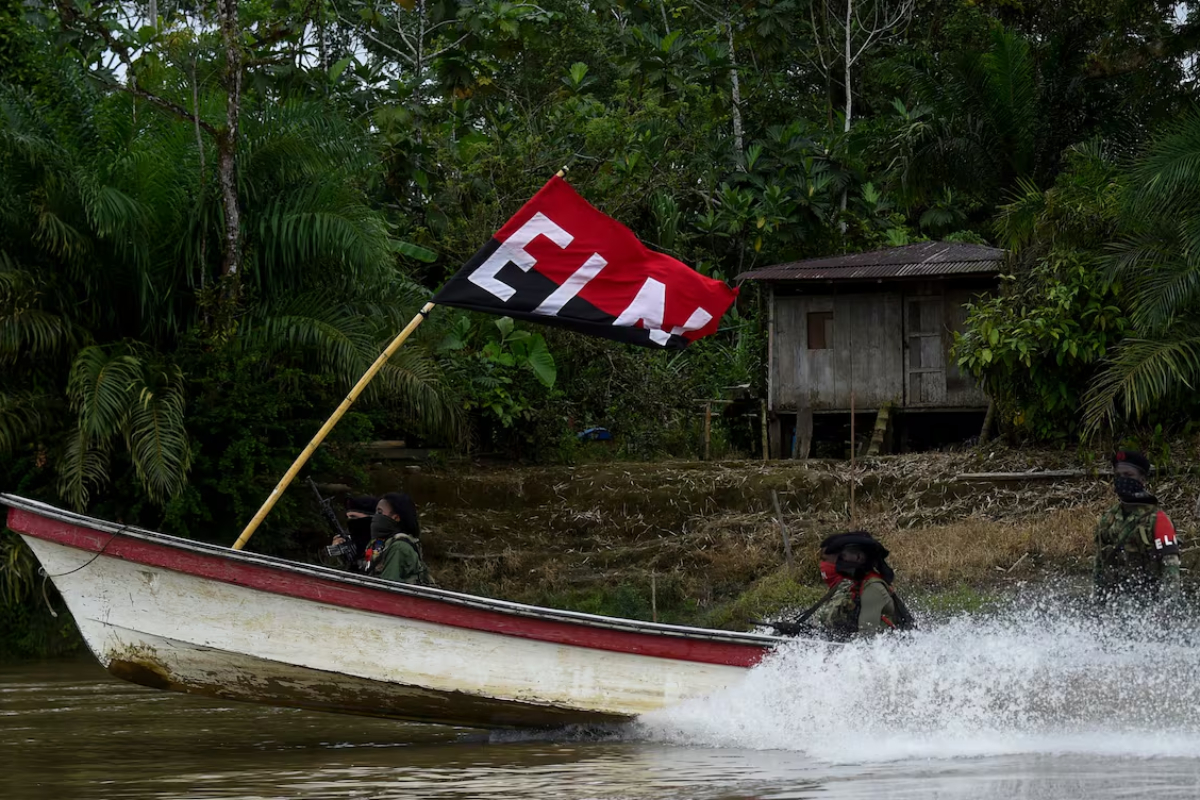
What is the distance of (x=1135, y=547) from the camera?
998 centimetres

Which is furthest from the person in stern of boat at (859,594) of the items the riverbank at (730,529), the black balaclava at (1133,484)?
the riverbank at (730,529)

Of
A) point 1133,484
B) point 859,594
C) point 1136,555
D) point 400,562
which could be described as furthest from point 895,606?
point 400,562

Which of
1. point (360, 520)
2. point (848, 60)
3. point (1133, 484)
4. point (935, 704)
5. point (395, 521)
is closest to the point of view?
point (935, 704)

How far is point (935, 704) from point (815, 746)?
0.74m

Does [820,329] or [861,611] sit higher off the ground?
[820,329]

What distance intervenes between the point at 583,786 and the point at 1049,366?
38.0ft

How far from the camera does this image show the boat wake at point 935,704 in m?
8.75

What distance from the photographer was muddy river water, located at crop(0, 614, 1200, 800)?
7.75 m

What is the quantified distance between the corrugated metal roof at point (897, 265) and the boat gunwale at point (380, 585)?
11655mm

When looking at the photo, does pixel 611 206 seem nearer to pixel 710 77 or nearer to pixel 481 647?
pixel 710 77

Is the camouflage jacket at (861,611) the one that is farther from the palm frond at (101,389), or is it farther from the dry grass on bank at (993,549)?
the palm frond at (101,389)

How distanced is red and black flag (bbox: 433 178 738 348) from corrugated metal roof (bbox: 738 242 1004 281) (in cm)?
1080

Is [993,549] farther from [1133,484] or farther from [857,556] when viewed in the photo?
[857,556]

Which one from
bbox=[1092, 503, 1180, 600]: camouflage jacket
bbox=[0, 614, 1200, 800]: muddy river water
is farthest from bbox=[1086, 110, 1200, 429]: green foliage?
bbox=[0, 614, 1200, 800]: muddy river water
